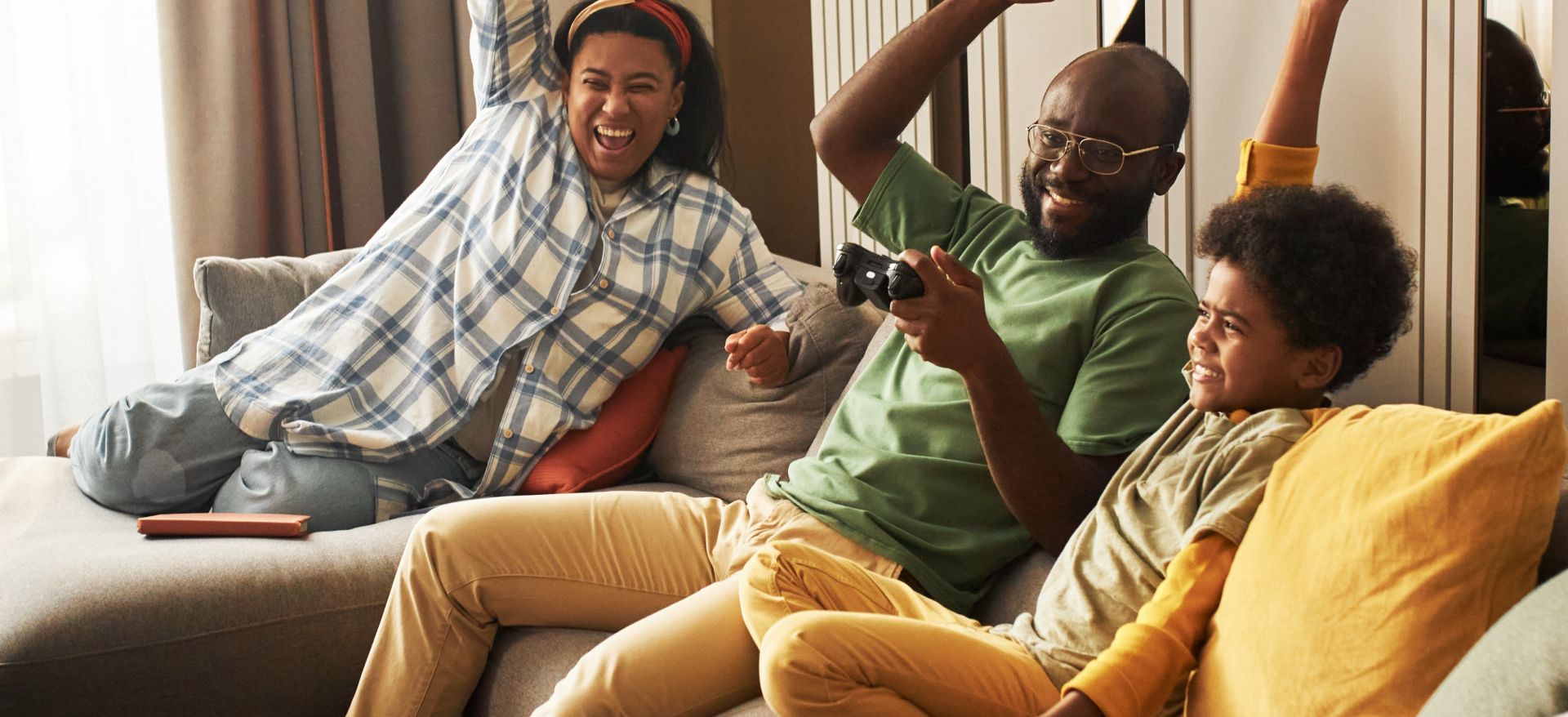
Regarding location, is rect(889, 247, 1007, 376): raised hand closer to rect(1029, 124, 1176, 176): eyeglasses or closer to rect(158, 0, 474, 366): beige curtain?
rect(1029, 124, 1176, 176): eyeglasses

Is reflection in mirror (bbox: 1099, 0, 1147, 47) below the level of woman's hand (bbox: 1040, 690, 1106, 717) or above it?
above

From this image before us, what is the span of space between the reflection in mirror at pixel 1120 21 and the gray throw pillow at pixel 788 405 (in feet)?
1.90

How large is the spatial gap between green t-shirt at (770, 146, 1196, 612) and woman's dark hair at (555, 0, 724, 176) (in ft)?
2.95

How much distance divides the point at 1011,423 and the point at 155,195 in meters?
2.65

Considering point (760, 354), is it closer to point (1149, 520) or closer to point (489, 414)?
point (489, 414)

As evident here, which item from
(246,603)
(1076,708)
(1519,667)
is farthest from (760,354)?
(1519,667)

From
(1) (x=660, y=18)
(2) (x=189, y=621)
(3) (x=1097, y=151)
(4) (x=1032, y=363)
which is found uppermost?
(1) (x=660, y=18)

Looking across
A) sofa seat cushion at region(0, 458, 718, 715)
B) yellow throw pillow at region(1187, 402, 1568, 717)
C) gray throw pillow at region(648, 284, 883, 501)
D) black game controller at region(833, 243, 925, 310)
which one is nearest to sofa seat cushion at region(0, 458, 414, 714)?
sofa seat cushion at region(0, 458, 718, 715)

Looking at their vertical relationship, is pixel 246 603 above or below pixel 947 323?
below

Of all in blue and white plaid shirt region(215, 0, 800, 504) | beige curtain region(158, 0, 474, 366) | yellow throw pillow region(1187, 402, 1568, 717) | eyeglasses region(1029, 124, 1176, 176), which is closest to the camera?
yellow throw pillow region(1187, 402, 1568, 717)

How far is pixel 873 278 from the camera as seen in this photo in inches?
56.2

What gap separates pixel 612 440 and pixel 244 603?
2.26 feet

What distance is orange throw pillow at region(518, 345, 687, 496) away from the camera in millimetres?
2148

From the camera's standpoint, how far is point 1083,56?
156cm
